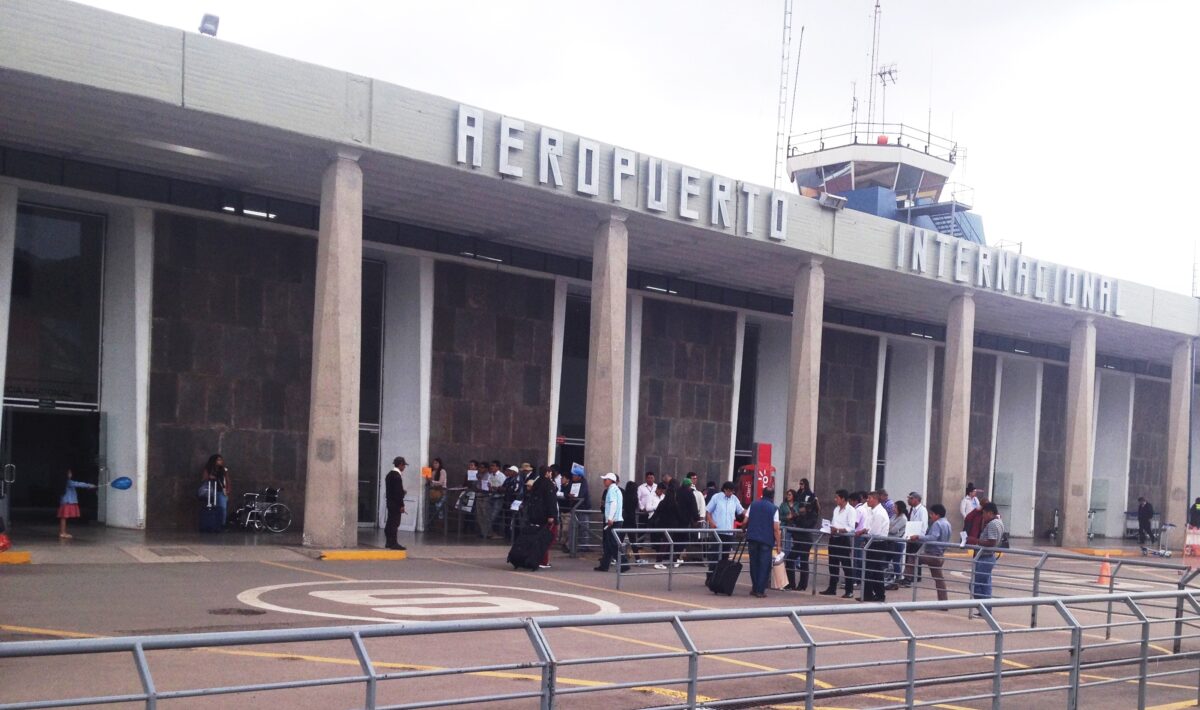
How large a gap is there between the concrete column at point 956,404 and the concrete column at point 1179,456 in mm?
13076

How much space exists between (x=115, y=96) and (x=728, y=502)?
12372 mm

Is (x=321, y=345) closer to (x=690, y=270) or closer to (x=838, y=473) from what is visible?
(x=690, y=270)

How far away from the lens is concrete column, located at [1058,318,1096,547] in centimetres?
3912

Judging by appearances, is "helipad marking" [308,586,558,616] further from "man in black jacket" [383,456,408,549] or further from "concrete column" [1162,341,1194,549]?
"concrete column" [1162,341,1194,549]

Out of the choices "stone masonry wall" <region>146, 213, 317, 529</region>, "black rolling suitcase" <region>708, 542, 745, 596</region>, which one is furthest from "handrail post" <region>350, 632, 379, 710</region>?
"stone masonry wall" <region>146, 213, 317, 529</region>

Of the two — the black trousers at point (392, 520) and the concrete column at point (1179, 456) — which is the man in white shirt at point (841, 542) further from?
the concrete column at point (1179, 456)

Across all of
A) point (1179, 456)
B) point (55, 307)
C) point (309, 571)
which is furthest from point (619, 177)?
point (1179, 456)

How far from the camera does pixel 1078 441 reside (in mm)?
39406

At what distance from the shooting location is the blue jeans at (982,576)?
18031 mm

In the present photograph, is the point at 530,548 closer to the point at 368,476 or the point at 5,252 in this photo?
the point at 368,476

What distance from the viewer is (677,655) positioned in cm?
757

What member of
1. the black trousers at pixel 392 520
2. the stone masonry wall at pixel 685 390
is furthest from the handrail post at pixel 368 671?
the stone masonry wall at pixel 685 390

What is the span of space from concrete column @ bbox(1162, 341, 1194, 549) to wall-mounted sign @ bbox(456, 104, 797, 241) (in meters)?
22.2

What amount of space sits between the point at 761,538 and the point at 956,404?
1838 cm
